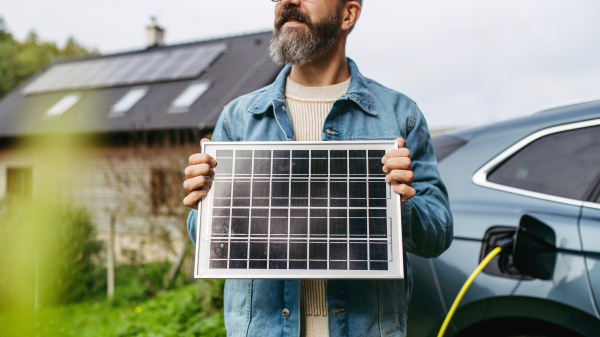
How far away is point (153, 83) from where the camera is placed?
Result: 13.9 metres

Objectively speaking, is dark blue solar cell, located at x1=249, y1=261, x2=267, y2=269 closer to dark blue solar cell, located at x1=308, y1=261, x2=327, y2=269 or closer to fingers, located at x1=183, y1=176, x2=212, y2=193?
dark blue solar cell, located at x1=308, y1=261, x2=327, y2=269

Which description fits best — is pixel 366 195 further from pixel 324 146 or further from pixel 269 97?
pixel 269 97

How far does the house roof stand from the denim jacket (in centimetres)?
895

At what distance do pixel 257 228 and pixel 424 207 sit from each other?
0.65 m

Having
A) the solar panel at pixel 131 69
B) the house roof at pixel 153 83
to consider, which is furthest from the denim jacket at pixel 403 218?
the solar panel at pixel 131 69

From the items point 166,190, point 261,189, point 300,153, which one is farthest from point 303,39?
point 166,190

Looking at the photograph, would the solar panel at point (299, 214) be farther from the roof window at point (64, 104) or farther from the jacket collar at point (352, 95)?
the roof window at point (64, 104)

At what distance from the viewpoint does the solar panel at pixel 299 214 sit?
144 cm

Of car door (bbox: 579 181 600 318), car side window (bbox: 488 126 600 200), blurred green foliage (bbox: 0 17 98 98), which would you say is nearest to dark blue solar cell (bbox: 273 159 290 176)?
car side window (bbox: 488 126 600 200)

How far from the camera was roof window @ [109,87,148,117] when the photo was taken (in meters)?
13.0

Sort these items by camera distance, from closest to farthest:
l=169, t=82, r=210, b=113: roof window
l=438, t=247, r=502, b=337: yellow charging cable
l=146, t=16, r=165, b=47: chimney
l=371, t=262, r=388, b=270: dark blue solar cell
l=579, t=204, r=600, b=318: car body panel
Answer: l=371, t=262, r=388, b=270: dark blue solar cell → l=579, t=204, r=600, b=318: car body panel → l=438, t=247, r=502, b=337: yellow charging cable → l=169, t=82, r=210, b=113: roof window → l=146, t=16, r=165, b=47: chimney

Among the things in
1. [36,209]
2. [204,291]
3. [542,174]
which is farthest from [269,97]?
[204,291]

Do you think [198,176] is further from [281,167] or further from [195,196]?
[281,167]

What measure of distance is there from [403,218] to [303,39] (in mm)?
912
